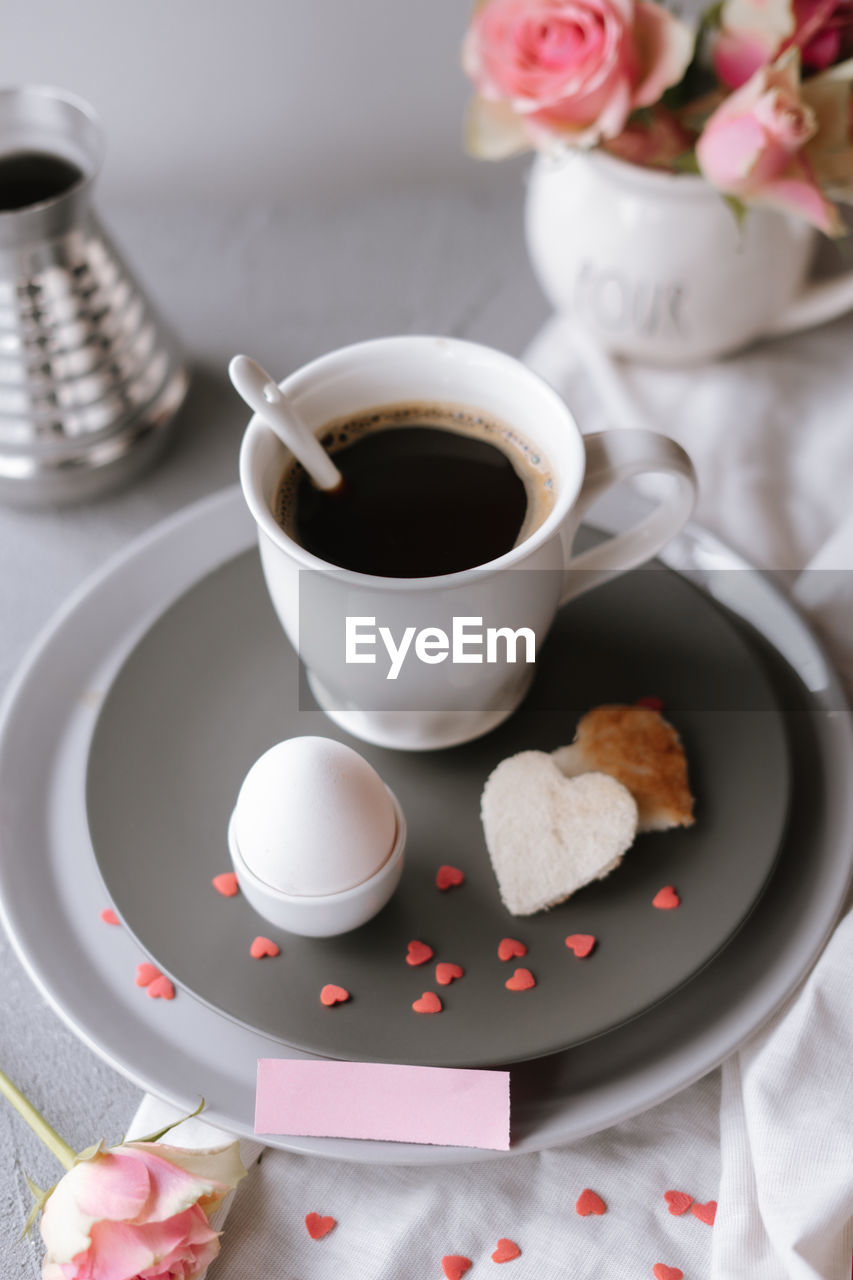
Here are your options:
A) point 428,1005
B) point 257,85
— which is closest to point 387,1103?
point 428,1005

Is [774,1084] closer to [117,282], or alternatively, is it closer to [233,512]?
[233,512]

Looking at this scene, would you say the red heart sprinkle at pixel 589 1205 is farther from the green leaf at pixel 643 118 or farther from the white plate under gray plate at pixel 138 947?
the green leaf at pixel 643 118

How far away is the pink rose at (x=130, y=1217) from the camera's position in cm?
61

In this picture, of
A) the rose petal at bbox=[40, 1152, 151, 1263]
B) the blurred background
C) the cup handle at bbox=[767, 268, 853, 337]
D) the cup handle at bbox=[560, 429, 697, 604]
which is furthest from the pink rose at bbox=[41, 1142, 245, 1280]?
the blurred background

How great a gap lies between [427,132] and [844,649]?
85 centimetres

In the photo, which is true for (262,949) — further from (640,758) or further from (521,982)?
(640,758)

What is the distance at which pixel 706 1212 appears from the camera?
710 mm

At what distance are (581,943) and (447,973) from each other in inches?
3.4

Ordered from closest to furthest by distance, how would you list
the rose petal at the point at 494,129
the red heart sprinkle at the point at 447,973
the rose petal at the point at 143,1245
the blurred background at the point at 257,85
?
the rose petal at the point at 143,1245 < the red heart sprinkle at the point at 447,973 < the rose petal at the point at 494,129 < the blurred background at the point at 257,85

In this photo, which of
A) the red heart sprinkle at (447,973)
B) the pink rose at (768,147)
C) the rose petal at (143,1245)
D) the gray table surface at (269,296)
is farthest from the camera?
the gray table surface at (269,296)

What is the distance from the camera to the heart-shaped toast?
78cm

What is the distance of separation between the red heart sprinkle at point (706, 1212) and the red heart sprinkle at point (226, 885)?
35cm

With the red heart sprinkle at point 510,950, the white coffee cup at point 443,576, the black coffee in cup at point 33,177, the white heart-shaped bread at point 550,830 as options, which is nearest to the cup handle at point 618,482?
the white coffee cup at point 443,576

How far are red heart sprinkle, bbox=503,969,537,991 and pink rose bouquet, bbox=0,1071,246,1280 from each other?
20cm
